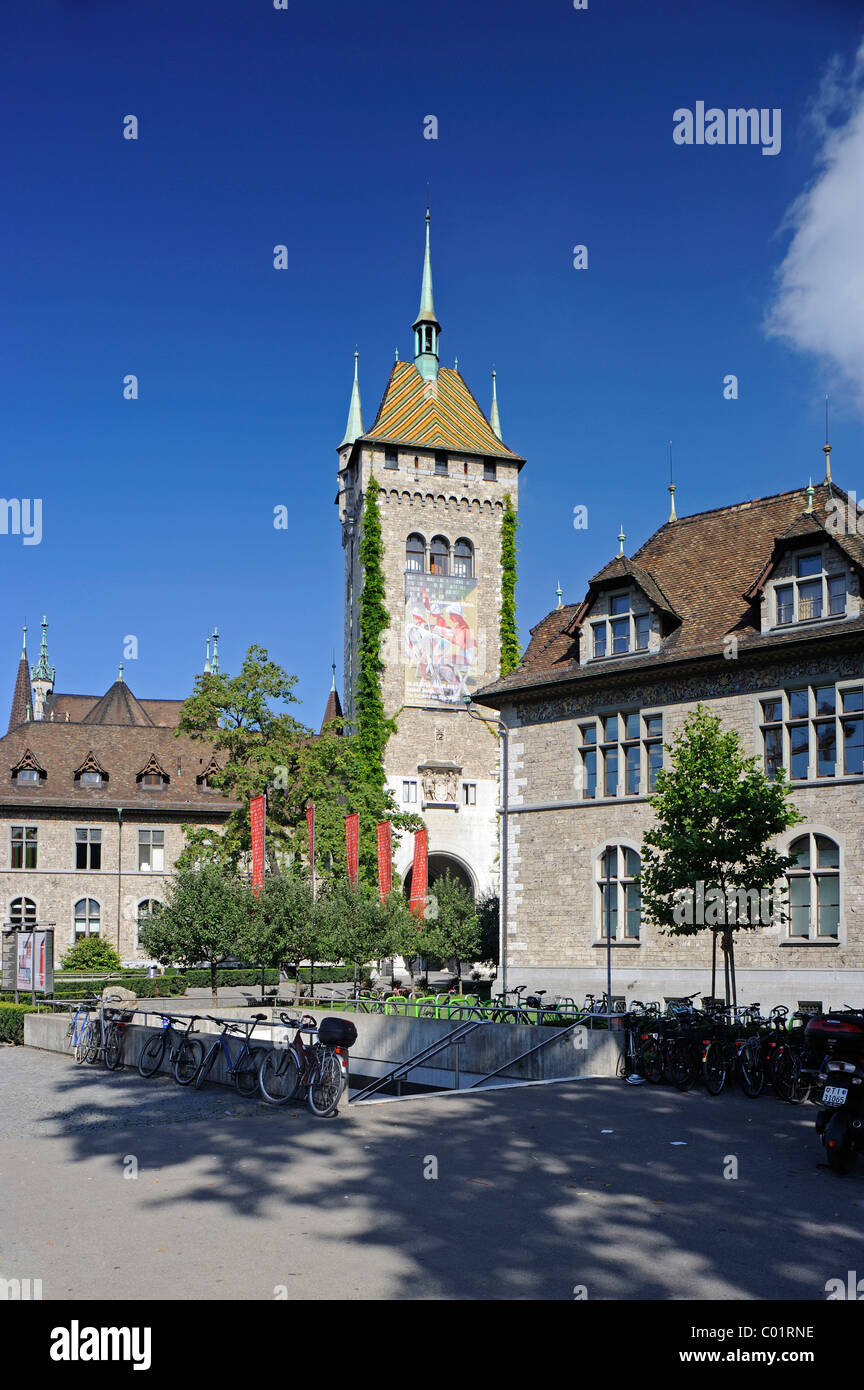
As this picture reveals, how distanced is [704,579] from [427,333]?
131ft

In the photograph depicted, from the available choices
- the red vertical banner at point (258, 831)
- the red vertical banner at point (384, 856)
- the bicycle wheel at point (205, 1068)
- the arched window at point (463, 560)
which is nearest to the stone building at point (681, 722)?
the red vertical banner at point (258, 831)

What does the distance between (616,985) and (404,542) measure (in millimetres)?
31714

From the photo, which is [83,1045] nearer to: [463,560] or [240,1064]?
[240,1064]

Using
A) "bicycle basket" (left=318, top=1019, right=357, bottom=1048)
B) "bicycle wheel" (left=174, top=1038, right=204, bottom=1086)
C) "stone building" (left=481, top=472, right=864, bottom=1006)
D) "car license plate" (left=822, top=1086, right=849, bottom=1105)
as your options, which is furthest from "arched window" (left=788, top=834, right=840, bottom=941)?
"car license plate" (left=822, top=1086, right=849, bottom=1105)

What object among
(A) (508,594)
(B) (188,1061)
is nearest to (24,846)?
(A) (508,594)

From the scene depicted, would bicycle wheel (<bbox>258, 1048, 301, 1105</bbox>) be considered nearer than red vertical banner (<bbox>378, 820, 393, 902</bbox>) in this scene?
Yes

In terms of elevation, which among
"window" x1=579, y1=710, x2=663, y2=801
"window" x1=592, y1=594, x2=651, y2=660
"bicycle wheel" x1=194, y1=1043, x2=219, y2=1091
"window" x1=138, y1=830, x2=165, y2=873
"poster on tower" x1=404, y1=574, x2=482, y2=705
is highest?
"poster on tower" x1=404, y1=574, x2=482, y2=705

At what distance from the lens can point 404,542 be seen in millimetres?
57062

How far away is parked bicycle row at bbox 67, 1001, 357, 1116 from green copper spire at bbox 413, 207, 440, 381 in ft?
165

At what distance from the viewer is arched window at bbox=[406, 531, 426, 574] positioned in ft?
186

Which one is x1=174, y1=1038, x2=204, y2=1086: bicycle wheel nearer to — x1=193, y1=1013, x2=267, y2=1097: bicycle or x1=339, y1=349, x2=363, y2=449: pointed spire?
x1=193, y1=1013, x2=267, y2=1097: bicycle

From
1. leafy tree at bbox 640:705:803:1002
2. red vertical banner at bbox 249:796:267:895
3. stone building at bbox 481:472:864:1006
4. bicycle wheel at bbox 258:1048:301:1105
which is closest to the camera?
bicycle wheel at bbox 258:1048:301:1105

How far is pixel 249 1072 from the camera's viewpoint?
1502cm
